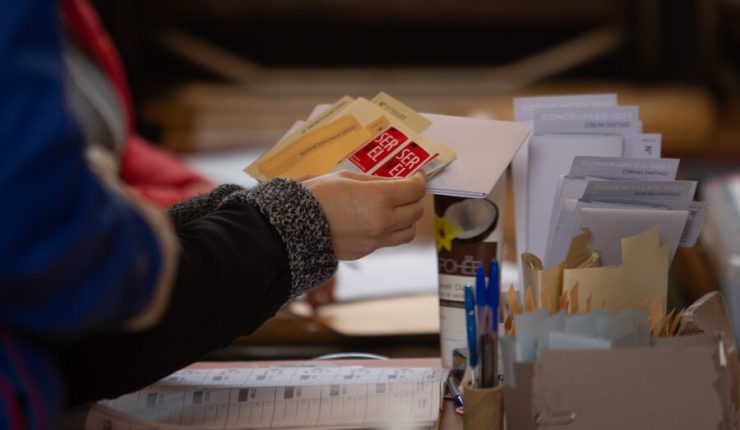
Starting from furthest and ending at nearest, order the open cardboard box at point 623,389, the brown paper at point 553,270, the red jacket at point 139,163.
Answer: the red jacket at point 139,163, the brown paper at point 553,270, the open cardboard box at point 623,389

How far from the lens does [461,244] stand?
1054mm

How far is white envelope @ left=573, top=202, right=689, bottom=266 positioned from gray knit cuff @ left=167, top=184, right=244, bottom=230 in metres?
0.32

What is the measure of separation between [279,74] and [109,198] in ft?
12.2

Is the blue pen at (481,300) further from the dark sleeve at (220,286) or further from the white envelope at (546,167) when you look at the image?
the white envelope at (546,167)

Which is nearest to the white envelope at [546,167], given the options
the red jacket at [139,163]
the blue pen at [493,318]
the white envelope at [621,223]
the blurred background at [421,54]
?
the white envelope at [621,223]

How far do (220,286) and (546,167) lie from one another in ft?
1.33

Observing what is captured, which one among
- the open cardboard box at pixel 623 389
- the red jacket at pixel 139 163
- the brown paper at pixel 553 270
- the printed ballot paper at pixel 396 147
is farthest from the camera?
the red jacket at pixel 139 163

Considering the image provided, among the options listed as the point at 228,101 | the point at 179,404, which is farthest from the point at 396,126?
the point at 228,101

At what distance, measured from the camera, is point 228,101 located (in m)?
3.98

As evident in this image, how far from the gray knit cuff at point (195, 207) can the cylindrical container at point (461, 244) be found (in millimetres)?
218

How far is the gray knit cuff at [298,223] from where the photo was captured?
859 millimetres

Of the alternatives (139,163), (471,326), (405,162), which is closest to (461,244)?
(405,162)

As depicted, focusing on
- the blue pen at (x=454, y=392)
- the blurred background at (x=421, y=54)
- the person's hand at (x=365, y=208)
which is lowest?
the blue pen at (x=454, y=392)

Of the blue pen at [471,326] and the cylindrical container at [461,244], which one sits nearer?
the blue pen at [471,326]
